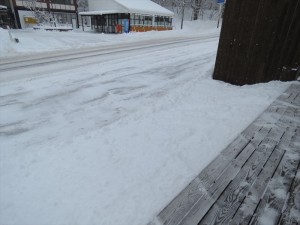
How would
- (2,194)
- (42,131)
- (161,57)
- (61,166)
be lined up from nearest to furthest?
(2,194), (61,166), (42,131), (161,57)

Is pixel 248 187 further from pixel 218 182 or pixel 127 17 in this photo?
pixel 127 17

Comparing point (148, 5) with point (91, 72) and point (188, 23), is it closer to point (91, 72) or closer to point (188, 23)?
point (188, 23)

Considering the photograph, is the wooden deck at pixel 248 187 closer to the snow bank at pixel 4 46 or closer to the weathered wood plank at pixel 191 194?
the weathered wood plank at pixel 191 194

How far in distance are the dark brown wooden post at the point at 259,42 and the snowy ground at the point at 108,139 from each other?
1.56ft

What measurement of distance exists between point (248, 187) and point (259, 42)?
4699 millimetres

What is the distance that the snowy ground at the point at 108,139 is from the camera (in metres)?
2.63

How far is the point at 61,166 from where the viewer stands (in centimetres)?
321

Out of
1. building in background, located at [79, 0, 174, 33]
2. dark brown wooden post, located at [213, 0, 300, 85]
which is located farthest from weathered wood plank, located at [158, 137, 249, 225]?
building in background, located at [79, 0, 174, 33]

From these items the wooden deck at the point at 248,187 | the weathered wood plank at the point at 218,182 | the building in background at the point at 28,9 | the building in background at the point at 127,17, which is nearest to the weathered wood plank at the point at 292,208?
the wooden deck at the point at 248,187

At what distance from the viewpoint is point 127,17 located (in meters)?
27.0

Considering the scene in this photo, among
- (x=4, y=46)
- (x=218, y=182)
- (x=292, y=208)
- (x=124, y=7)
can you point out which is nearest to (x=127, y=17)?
(x=124, y=7)

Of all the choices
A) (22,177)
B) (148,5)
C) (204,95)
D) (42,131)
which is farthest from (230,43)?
(148,5)

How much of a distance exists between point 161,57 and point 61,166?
28.9 ft

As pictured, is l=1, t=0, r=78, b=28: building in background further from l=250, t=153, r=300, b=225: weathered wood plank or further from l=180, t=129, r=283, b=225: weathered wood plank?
l=250, t=153, r=300, b=225: weathered wood plank
